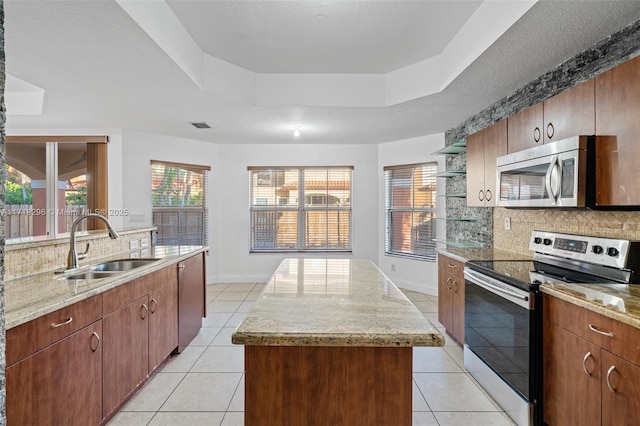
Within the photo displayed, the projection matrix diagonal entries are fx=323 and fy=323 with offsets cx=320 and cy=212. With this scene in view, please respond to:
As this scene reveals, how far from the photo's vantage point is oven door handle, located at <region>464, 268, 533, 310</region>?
1864 mm

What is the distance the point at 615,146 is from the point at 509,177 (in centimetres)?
85

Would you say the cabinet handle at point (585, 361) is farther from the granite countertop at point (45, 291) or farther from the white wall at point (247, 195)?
the white wall at point (247, 195)

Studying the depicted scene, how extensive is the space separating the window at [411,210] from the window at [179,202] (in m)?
3.05

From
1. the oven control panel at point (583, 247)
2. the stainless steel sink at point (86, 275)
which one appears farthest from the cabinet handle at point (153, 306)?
the oven control panel at point (583, 247)

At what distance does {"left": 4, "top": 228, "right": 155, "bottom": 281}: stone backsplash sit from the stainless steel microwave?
3278 millimetres

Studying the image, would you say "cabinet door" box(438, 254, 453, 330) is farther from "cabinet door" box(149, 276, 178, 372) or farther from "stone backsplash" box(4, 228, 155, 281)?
"stone backsplash" box(4, 228, 155, 281)

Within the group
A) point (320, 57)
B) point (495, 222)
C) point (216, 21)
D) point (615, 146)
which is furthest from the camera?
point (495, 222)

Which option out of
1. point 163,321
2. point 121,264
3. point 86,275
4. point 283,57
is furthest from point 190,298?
point 283,57

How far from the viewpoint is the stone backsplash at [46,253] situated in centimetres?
189

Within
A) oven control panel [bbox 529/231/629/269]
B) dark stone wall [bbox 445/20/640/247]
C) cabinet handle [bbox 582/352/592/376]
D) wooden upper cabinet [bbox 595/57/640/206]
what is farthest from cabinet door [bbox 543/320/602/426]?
dark stone wall [bbox 445/20/640/247]

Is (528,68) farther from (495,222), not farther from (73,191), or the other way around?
(73,191)

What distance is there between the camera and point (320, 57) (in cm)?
300

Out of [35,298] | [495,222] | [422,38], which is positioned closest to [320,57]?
[422,38]

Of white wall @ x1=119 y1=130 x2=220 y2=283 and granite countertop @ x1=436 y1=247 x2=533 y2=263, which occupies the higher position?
white wall @ x1=119 y1=130 x2=220 y2=283
